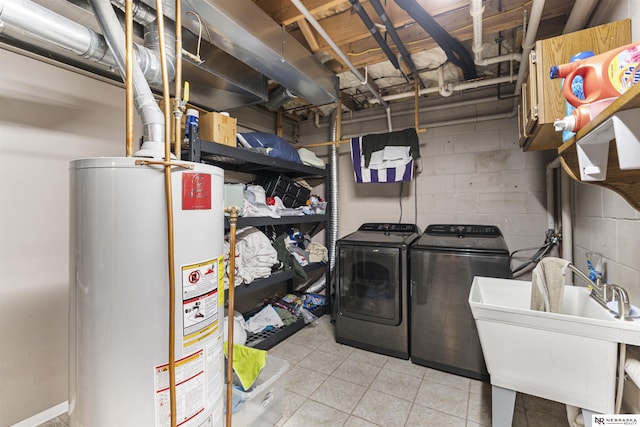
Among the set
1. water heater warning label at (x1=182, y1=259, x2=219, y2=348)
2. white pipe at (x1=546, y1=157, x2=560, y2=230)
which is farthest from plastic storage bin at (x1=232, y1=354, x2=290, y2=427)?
white pipe at (x1=546, y1=157, x2=560, y2=230)

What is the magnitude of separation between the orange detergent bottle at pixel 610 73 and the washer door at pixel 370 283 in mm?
1770

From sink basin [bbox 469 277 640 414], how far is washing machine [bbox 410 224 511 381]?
2.35 ft

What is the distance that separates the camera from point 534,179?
2602 millimetres

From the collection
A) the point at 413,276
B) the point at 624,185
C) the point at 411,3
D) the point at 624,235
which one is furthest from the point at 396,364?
the point at 411,3

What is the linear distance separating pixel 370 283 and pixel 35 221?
2.44 meters

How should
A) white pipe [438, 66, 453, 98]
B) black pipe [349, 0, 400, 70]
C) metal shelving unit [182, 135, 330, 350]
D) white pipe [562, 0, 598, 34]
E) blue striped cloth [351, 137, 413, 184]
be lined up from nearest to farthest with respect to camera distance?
white pipe [562, 0, 598, 34]
black pipe [349, 0, 400, 70]
metal shelving unit [182, 135, 330, 350]
white pipe [438, 66, 453, 98]
blue striped cloth [351, 137, 413, 184]

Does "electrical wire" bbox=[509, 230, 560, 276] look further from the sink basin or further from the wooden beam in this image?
the wooden beam

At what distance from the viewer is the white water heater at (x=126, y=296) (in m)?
0.79

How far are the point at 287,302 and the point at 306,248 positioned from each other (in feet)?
2.12

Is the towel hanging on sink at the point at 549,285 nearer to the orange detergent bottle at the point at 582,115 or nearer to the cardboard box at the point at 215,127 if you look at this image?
the orange detergent bottle at the point at 582,115

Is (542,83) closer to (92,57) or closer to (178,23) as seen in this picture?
(178,23)

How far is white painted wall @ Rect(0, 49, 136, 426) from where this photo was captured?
1.59m

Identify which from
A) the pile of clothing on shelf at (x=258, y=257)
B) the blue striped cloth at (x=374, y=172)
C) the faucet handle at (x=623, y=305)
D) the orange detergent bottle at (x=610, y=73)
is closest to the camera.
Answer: the orange detergent bottle at (x=610, y=73)

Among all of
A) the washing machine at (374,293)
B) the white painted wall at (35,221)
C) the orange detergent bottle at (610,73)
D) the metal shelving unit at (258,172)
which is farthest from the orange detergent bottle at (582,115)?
the white painted wall at (35,221)
